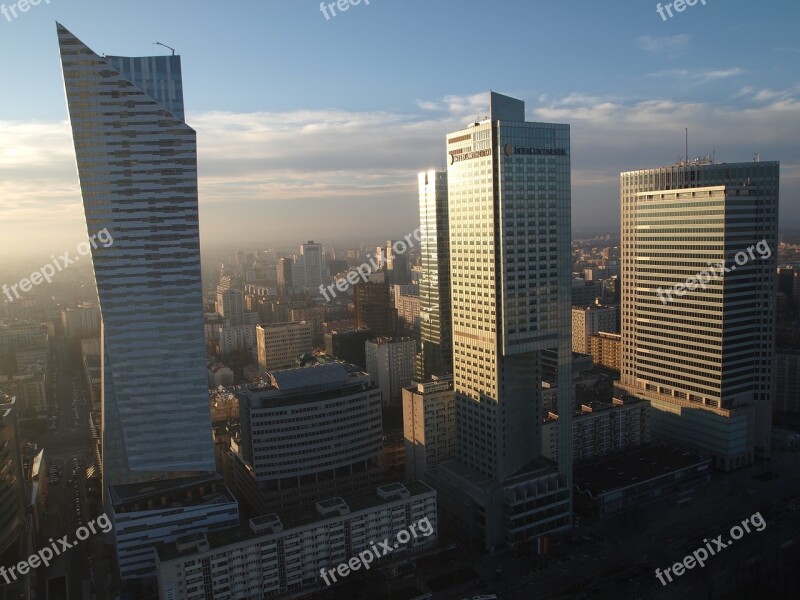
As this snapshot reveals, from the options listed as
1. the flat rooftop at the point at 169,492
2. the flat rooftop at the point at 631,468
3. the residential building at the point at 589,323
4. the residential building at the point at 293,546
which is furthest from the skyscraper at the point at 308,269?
the residential building at the point at 293,546

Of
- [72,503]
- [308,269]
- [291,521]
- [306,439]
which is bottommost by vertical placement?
[72,503]

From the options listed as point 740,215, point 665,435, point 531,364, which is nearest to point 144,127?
point 531,364

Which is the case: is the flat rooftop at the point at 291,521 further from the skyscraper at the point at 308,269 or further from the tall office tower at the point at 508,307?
the skyscraper at the point at 308,269

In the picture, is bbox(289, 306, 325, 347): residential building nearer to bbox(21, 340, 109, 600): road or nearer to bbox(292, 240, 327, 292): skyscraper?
bbox(21, 340, 109, 600): road

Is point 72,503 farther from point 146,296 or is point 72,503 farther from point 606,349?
point 606,349

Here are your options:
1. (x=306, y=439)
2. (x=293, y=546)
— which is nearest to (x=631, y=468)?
(x=306, y=439)
